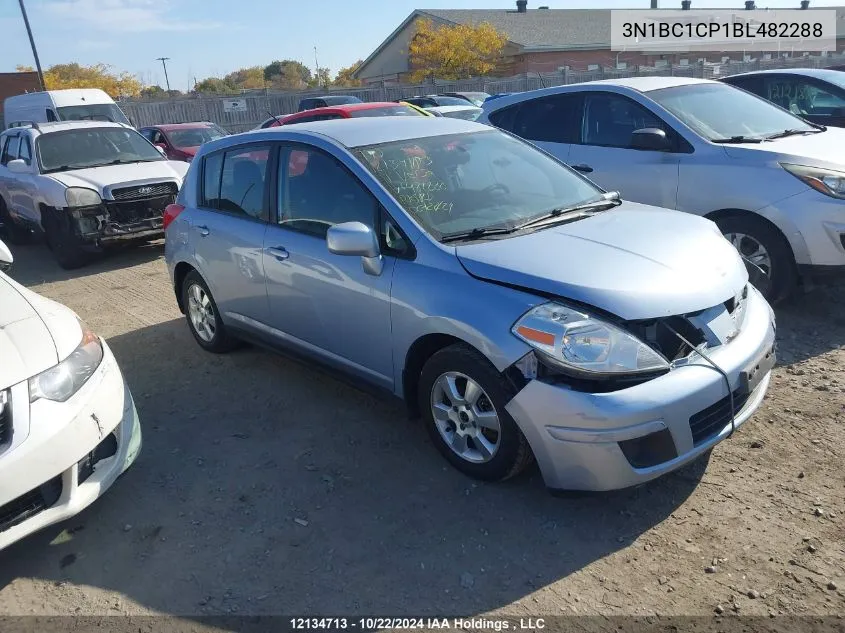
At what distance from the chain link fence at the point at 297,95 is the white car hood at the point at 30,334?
61.6ft

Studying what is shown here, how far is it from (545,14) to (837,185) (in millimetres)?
48717

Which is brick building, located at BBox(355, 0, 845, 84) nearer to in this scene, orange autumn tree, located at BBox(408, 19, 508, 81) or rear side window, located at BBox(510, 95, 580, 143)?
orange autumn tree, located at BBox(408, 19, 508, 81)

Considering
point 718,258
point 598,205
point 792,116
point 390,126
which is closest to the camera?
point 718,258

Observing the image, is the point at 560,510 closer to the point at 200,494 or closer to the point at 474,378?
the point at 474,378

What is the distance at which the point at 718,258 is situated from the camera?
3416 millimetres

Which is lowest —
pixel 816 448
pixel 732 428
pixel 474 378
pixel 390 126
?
pixel 816 448

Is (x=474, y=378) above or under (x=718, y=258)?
under

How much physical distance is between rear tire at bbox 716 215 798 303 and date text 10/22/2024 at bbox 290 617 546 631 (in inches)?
148

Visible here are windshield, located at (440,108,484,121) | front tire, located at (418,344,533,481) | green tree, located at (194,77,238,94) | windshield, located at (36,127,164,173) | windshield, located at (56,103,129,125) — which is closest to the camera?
front tire, located at (418,344,533,481)

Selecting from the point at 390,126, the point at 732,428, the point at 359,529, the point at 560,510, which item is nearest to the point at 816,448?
the point at 732,428

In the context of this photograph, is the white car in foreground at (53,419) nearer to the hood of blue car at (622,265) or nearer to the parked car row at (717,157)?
the hood of blue car at (622,265)

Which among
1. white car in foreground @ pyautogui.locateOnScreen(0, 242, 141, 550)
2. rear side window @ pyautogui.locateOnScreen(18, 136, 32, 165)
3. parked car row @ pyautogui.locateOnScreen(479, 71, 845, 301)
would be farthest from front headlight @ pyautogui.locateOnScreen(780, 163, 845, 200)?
rear side window @ pyautogui.locateOnScreen(18, 136, 32, 165)

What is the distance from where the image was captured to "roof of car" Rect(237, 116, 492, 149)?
4.08 meters

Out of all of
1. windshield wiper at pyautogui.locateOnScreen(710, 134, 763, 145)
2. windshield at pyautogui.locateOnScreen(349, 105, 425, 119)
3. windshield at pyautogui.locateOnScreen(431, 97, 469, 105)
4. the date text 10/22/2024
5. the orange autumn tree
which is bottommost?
the date text 10/22/2024
